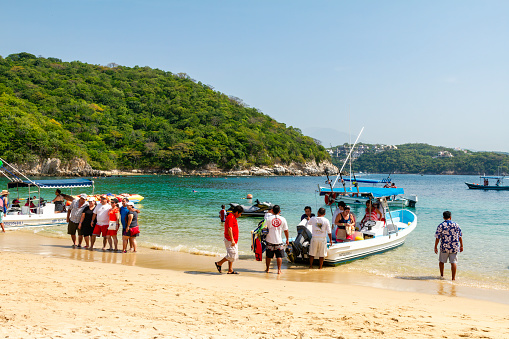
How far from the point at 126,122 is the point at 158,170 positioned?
22.0 meters

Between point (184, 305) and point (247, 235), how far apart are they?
34.8 feet

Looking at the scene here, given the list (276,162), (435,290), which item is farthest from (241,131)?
(435,290)

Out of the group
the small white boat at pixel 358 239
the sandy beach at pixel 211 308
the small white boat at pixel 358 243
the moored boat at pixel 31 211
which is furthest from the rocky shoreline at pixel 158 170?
the sandy beach at pixel 211 308

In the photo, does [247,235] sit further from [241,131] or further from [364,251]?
[241,131]

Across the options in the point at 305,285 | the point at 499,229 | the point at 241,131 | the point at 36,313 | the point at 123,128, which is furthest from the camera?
the point at 241,131

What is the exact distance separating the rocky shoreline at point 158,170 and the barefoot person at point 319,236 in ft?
114

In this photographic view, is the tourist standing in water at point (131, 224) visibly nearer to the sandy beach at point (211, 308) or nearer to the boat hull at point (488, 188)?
the sandy beach at point (211, 308)

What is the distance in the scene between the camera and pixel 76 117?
344 ft

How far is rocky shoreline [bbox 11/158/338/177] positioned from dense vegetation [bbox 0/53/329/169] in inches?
67.9

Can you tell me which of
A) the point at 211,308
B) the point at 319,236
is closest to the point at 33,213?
the point at 319,236

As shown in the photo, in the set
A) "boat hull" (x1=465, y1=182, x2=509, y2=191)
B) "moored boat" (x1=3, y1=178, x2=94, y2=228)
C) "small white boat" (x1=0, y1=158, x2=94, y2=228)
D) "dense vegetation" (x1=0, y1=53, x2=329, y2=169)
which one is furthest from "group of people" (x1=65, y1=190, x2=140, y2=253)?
"dense vegetation" (x1=0, y1=53, x2=329, y2=169)

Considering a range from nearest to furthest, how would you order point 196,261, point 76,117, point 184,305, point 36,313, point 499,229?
point 36,313 → point 184,305 → point 196,261 → point 499,229 → point 76,117

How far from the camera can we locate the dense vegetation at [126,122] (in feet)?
287

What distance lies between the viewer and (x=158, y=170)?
107m
